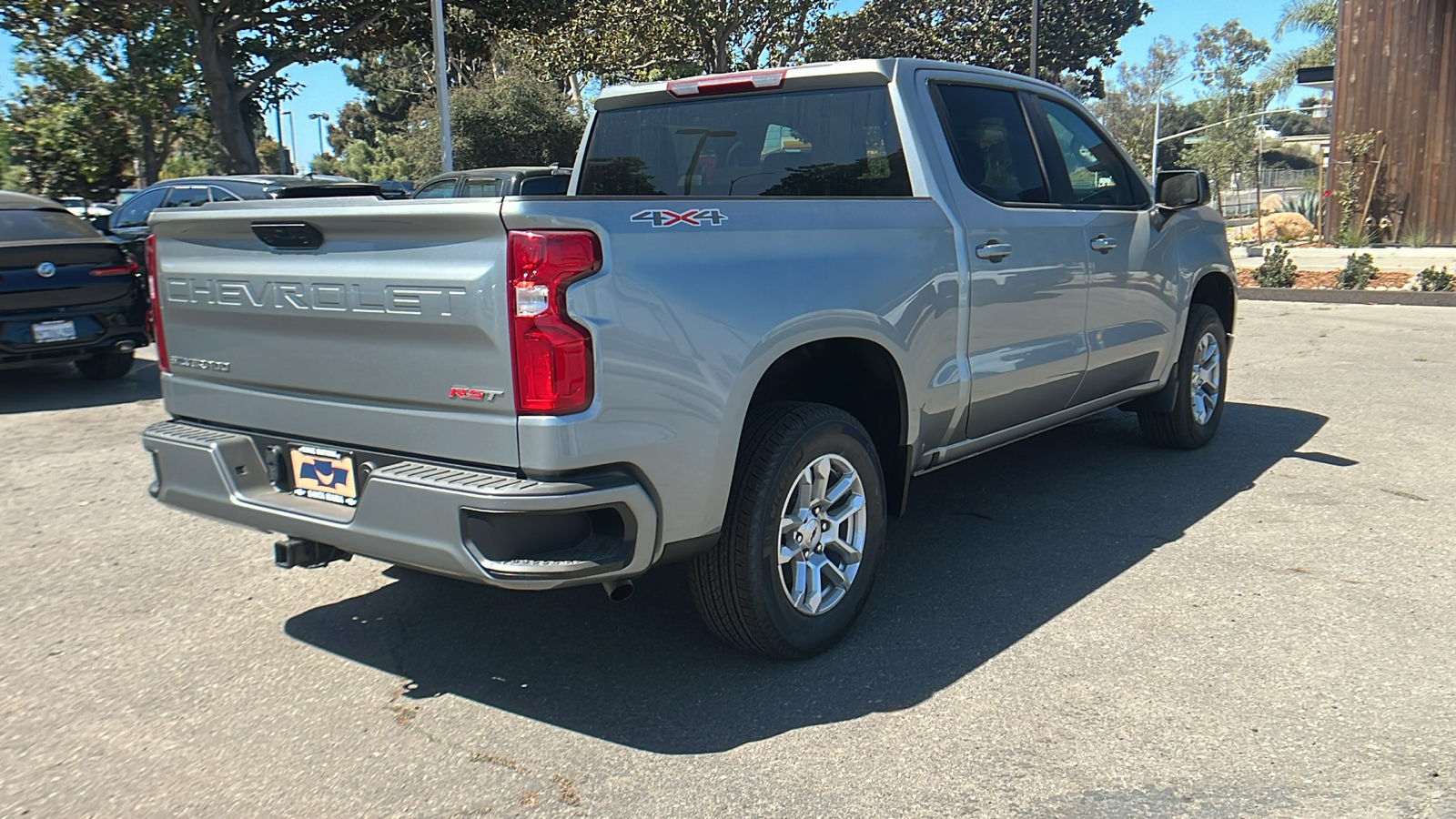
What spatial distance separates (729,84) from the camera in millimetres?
4727

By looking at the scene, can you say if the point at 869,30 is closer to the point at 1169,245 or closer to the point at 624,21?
the point at 624,21

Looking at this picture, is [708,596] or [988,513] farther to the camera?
[988,513]

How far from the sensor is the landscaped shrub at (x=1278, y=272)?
14.8m

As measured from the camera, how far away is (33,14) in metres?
20.5

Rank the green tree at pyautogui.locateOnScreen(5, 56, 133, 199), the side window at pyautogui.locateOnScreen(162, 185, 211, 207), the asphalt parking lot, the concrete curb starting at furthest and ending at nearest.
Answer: the green tree at pyautogui.locateOnScreen(5, 56, 133, 199), the side window at pyautogui.locateOnScreen(162, 185, 211, 207), the concrete curb, the asphalt parking lot

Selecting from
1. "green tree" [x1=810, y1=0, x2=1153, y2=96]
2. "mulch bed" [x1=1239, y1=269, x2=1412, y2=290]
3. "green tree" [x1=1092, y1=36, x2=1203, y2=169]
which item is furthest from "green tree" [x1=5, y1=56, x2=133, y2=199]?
"green tree" [x1=1092, y1=36, x2=1203, y2=169]

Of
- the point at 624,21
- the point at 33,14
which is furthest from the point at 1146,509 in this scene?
the point at 624,21

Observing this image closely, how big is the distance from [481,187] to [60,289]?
588 centimetres

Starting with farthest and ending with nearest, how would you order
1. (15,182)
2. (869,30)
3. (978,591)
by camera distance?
(869,30), (15,182), (978,591)

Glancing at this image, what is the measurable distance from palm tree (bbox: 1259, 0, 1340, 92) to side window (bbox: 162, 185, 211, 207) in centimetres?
2722

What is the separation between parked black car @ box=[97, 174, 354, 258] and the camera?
43.1 feet

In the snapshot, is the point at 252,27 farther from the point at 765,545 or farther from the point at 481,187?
the point at 765,545

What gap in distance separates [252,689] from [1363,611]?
3872 mm

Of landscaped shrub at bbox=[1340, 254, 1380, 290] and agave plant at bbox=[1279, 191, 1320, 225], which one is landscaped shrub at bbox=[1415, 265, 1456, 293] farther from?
agave plant at bbox=[1279, 191, 1320, 225]
